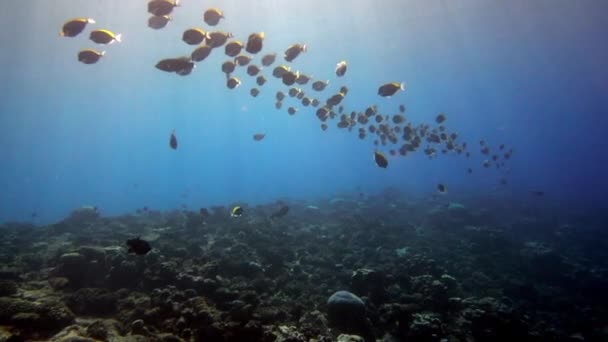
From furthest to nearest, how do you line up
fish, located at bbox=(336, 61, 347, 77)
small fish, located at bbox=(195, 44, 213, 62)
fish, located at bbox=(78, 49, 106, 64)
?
fish, located at bbox=(336, 61, 347, 77)
small fish, located at bbox=(195, 44, 213, 62)
fish, located at bbox=(78, 49, 106, 64)

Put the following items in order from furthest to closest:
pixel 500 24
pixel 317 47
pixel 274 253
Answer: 1. pixel 317 47
2. pixel 500 24
3. pixel 274 253

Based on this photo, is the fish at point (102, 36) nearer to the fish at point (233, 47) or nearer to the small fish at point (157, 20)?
the small fish at point (157, 20)

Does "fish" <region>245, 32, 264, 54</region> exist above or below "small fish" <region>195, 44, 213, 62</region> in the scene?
above

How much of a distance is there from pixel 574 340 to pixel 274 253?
363 inches

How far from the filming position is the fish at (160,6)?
8.20 m

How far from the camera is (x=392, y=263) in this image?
42.2ft

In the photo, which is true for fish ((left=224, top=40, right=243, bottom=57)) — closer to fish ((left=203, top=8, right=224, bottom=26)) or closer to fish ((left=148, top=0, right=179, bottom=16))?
fish ((left=203, top=8, right=224, bottom=26))

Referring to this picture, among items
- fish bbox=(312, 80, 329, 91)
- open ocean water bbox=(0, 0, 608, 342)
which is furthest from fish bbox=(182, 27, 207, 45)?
fish bbox=(312, 80, 329, 91)

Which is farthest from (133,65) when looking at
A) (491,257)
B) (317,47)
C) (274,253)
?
(491,257)

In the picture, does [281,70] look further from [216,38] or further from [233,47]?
[216,38]

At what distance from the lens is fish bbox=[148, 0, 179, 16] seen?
820 cm

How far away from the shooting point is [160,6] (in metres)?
8.27

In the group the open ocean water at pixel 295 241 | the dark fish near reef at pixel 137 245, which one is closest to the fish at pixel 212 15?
the open ocean water at pixel 295 241

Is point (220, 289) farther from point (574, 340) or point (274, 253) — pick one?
point (574, 340)
